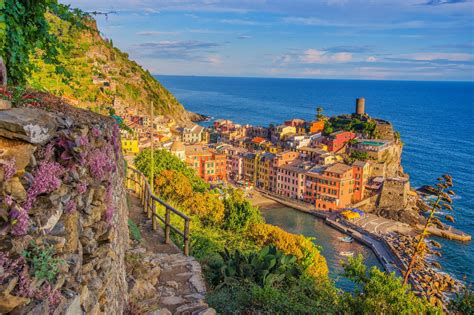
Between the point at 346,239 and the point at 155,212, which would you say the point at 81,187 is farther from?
the point at 346,239

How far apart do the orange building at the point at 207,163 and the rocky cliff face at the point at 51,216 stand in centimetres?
4688

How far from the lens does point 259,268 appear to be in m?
8.07

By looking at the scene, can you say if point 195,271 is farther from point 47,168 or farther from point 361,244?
point 361,244

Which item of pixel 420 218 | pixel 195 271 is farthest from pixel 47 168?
pixel 420 218

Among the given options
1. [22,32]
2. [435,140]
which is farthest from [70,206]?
[435,140]

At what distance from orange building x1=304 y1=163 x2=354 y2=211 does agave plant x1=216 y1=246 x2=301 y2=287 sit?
37.9 metres

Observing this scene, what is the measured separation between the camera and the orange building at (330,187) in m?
45.7

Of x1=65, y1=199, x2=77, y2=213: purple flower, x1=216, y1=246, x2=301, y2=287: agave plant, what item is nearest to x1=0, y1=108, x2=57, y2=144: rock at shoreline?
x1=65, y1=199, x2=77, y2=213: purple flower

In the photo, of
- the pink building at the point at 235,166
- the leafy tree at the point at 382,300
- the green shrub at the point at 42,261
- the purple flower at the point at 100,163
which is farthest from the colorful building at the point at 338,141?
the green shrub at the point at 42,261

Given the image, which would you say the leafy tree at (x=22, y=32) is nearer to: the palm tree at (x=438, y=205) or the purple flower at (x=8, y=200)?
the purple flower at (x=8, y=200)

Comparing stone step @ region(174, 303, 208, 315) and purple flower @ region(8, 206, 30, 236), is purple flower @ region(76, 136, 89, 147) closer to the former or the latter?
purple flower @ region(8, 206, 30, 236)

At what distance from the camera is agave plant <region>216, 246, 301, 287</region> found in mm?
7629

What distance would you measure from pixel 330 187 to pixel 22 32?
43.6m

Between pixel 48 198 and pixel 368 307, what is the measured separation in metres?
7.37
